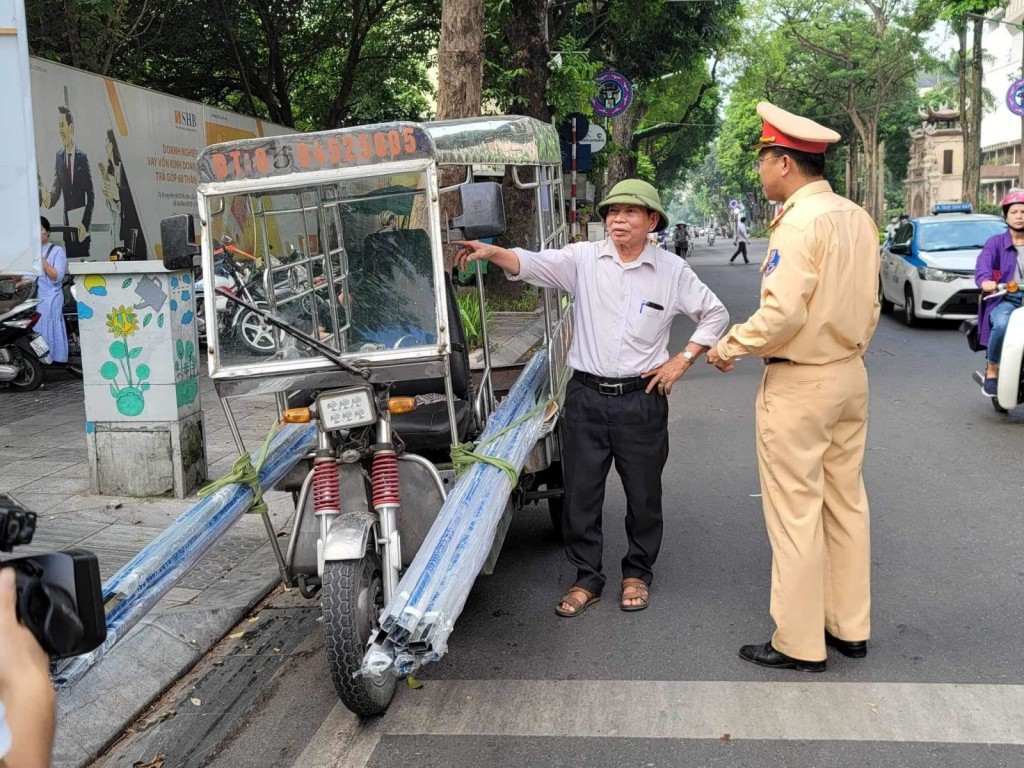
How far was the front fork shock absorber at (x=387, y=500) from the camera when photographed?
3805mm

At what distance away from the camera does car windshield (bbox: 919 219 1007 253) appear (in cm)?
1455

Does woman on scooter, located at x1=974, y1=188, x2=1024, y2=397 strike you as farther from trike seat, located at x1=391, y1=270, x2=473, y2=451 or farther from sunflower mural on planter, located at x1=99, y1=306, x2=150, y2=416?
sunflower mural on planter, located at x1=99, y1=306, x2=150, y2=416

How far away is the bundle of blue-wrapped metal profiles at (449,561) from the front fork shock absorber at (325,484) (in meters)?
0.42

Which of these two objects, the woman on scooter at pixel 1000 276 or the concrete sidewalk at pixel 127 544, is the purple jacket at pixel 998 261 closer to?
the woman on scooter at pixel 1000 276

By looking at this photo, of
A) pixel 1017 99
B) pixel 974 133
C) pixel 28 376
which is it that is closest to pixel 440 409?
pixel 28 376

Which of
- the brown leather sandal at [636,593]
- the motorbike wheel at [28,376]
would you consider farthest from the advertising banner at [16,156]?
the motorbike wheel at [28,376]

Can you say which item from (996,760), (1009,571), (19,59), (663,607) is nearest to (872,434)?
(1009,571)

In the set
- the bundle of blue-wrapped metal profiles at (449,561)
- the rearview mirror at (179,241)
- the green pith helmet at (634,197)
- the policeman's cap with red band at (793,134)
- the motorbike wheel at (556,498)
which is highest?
the policeman's cap with red band at (793,134)

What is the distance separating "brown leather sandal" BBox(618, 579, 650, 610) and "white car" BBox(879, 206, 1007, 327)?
963cm

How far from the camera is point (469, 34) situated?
360 inches

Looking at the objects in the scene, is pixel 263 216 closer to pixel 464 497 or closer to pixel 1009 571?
pixel 464 497

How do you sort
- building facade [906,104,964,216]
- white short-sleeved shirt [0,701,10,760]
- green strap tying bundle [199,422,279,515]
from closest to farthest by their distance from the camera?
white short-sleeved shirt [0,701,10,760]
green strap tying bundle [199,422,279,515]
building facade [906,104,964,216]

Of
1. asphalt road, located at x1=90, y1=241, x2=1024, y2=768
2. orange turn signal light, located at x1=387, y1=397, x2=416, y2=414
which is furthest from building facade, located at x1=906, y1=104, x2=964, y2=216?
orange turn signal light, located at x1=387, y1=397, x2=416, y2=414

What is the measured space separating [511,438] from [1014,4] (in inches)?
2552
